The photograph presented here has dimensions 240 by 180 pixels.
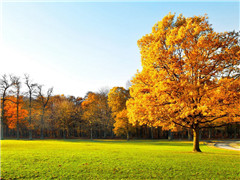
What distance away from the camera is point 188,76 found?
17.0 m

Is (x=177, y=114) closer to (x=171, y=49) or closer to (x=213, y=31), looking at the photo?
(x=171, y=49)

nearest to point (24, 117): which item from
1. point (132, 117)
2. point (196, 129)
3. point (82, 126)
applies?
point (82, 126)

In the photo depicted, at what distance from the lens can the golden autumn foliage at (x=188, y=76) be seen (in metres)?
15.6

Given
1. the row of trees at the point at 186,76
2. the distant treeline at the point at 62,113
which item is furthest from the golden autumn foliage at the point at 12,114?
the row of trees at the point at 186,76

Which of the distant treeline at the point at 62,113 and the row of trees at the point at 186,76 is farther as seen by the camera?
the distant treeline at the point at 62,113

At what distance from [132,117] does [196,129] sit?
7.11 metres

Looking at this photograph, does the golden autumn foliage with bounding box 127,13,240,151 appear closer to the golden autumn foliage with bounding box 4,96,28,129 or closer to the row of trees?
the row of trees

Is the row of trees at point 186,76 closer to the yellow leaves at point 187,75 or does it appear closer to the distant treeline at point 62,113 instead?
the yellow leaves at point 187,75

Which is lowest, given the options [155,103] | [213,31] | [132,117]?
[132,117]

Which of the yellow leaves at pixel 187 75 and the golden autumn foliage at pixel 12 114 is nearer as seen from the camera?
the yellow leaves at pixel 187 75

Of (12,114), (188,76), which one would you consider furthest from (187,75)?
(12,114)

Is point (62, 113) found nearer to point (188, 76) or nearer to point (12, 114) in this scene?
point (12, 114)

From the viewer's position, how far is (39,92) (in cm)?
5816

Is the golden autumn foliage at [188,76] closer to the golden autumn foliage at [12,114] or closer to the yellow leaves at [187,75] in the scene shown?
the yellow leaves at [187,75]
